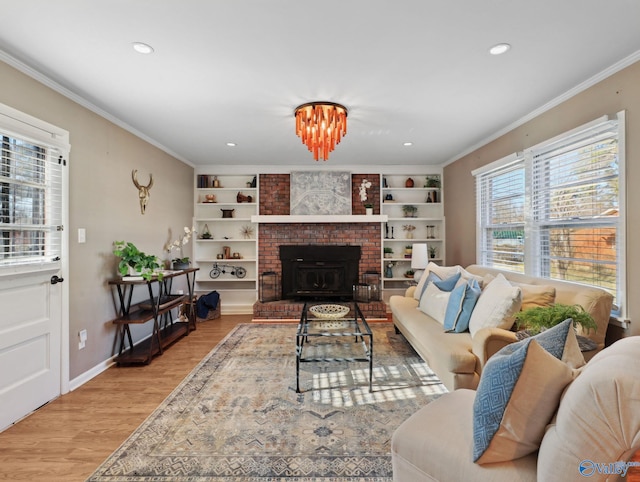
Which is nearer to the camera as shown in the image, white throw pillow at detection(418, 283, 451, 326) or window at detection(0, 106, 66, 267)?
window at detection(0, 106, 66, 267)

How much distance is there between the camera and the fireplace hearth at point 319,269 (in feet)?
17.4

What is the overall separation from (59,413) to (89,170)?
6.45 feet

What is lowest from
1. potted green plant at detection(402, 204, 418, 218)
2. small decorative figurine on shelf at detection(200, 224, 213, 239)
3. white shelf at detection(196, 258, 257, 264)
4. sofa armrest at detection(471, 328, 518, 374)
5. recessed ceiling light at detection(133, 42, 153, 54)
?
sofa armrest at detection(471, 328, 518, 374)

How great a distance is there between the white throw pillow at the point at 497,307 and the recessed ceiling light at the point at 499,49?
164 centimetres

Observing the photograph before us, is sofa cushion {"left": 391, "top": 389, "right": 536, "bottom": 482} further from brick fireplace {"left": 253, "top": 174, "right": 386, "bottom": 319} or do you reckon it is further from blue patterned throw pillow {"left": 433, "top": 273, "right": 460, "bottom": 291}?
brick fireplace {"left": 253, "top": 174, "right": 386, "bottom": 319}

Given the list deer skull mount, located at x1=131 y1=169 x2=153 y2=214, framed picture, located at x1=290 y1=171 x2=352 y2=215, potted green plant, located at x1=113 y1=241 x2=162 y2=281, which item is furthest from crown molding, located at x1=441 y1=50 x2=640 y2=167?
deer skull mount, located at x1=131 y1=169 x2=153 y2=214

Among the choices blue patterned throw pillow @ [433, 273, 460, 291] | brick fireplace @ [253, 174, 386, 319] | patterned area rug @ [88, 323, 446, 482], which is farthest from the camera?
brick fireplace @ [253, 174, 386, 319]

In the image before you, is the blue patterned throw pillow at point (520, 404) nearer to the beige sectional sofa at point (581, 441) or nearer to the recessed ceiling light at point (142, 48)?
the beige sectional sofa at point (581, 441)

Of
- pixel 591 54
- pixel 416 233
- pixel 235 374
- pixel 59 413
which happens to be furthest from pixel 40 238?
pixel 416 233

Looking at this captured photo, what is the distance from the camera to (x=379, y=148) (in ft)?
14.4

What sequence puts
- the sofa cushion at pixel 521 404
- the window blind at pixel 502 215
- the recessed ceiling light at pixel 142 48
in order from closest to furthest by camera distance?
the sofa cushion at pixel 521 404 → the recessed ceiling light at pixel 142 48 → the window blind at pixel 502 215

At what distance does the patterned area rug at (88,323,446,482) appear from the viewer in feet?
5.62

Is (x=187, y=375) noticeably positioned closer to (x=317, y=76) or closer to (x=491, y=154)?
(x=317, y=76)

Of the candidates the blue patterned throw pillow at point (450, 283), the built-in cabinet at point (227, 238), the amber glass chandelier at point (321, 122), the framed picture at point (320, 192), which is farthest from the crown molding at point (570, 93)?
the built-in cabinet at point (227, 238)
